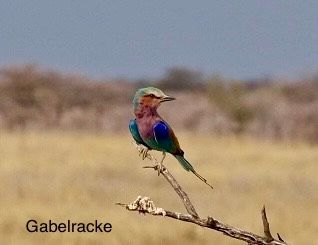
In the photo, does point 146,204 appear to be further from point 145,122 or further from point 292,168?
point 292,168

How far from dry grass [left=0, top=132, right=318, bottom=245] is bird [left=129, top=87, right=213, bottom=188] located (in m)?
6.39

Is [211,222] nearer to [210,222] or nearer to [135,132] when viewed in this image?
[210,222]

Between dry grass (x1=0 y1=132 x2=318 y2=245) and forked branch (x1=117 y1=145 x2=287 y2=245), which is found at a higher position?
dry grass (x1=0 y1=132 x2=318 y2=245)

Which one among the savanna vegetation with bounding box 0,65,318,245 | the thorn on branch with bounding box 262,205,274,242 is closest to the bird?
the thorn on branch with bounding box 262,205,274,242

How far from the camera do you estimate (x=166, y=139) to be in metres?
1.16

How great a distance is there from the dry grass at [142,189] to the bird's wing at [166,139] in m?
6.38

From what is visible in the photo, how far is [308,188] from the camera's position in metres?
11.7

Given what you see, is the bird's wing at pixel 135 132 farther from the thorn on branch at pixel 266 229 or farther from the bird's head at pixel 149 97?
the thorn on branch at pixel 266 229

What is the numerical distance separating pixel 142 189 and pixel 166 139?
975 cm

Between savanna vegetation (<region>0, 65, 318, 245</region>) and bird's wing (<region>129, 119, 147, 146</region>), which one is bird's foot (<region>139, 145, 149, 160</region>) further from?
savanna vegetation (<region>0, 65, 318, 245</region>)

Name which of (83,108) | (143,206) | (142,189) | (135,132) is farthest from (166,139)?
(142,189)

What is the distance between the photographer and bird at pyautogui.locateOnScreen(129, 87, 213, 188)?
1097mm

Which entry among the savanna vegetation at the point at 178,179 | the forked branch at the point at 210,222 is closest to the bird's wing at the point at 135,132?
the forked branch at the point at 210,222

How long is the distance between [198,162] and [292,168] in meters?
1.85
